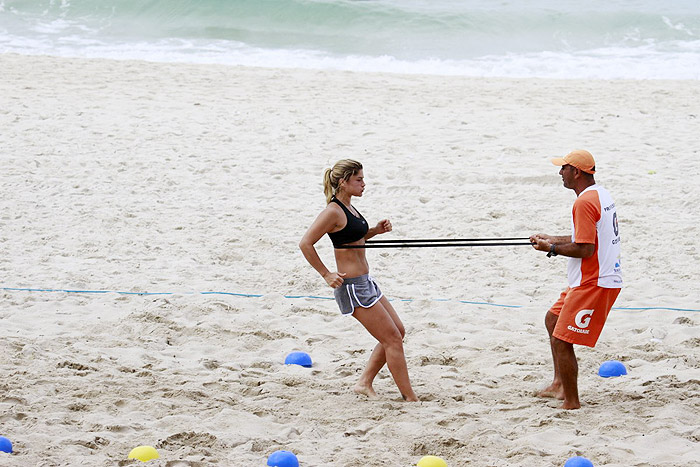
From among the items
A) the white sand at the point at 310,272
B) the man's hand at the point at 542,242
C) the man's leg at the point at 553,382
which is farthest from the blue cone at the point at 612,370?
the man's hand at the point at 542,242

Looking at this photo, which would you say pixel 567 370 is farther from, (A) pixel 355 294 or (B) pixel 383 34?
(B) pixel 383 34

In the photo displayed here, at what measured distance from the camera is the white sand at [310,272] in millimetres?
4473

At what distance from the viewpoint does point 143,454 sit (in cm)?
403

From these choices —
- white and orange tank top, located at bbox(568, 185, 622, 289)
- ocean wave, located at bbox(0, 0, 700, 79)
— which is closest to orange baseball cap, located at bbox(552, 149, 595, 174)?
white and orange tank top, located at bbox(568, 185, 622, 289)

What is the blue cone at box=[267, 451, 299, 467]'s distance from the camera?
3.99 m

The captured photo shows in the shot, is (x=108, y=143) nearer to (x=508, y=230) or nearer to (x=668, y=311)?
(x=508, y=230)

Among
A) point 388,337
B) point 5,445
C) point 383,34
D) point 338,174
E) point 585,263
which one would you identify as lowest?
point 5,445

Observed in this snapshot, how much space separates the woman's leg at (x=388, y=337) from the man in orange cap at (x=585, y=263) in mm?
860

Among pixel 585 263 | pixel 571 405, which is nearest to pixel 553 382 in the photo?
pixel 571 405

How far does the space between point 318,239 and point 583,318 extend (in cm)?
149

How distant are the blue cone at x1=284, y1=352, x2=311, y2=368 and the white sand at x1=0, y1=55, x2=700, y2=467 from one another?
6 centimetres

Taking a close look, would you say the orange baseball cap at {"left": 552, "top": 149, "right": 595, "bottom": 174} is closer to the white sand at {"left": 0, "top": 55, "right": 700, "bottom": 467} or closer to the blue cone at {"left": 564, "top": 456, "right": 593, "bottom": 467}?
the white sand at {"left": 0, "top": 55, "right": 700, "bottom": 467}

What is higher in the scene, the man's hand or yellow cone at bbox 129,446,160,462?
the man's hand

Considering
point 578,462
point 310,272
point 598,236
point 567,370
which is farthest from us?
point 310,272
